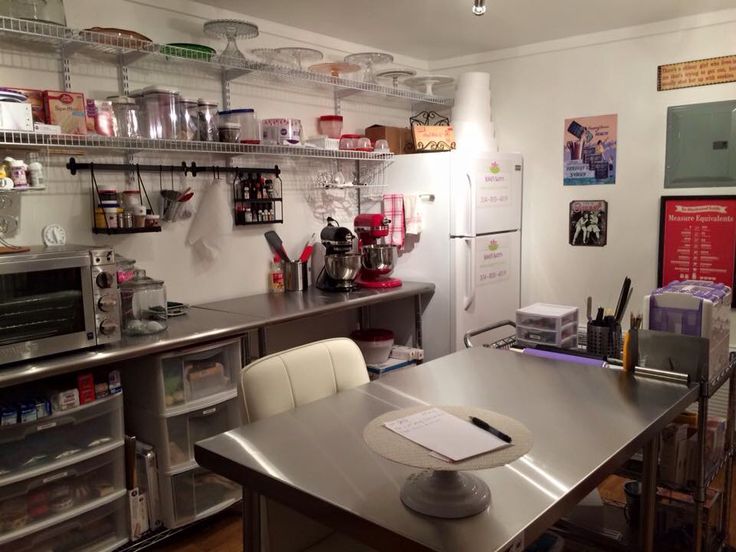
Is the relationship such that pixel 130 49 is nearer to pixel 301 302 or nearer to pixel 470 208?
pixel 301 302

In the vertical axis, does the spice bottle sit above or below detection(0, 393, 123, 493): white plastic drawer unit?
above

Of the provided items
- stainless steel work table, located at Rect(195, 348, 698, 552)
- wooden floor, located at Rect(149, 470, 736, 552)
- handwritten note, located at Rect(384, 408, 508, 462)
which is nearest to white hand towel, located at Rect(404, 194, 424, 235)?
stainless steel work table, located at Rect(195, 348, 698, 552)

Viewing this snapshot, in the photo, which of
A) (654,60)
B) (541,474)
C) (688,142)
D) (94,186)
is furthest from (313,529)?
(654,60)

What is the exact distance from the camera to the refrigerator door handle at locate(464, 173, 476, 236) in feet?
12.7

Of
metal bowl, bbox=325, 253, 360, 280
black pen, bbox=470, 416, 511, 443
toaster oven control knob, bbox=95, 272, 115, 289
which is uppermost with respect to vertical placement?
toaster oven control knob, bbox=95, 272, 115, 289

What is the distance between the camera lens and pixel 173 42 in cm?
317

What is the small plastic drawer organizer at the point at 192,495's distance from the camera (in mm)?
2607

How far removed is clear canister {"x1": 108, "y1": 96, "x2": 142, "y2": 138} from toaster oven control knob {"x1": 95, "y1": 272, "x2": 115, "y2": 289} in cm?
69

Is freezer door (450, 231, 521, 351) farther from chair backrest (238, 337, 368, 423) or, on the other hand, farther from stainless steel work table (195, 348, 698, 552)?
chair backrest (238, 337, 368, 423)

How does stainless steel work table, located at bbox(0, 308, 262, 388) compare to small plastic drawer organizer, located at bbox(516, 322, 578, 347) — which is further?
small plastic drawer organizer, located at bbox(516, 322, 578, 347)

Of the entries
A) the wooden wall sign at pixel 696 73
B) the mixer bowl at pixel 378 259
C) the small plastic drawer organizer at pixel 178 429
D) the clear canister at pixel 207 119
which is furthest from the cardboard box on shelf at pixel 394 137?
the small plastic drawer organizer at pixel 178 429

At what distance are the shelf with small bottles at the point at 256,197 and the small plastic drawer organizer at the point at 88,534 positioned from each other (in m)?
1.62

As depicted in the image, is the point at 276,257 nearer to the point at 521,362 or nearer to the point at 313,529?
the point at 521,362

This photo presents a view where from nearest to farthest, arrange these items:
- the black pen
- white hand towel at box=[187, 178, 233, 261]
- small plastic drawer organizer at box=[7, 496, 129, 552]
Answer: the black pen → small plastic drawer organizer at box=[7, 496, 129, 552] → white hand towel at box=[187, 178, 233, 261]
